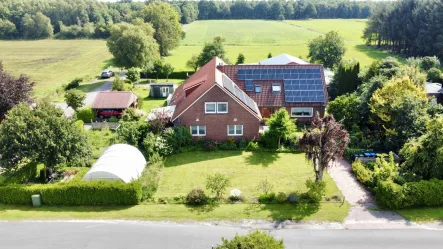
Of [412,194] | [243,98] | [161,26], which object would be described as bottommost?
[412,194]

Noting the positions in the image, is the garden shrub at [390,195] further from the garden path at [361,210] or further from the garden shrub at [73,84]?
the garden shrub at [73,84]

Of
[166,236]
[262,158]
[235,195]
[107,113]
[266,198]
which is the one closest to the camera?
[166,236]

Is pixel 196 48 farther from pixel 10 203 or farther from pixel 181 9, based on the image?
pixel 10 203

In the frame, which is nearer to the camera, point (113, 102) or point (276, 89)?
point (276, 89)

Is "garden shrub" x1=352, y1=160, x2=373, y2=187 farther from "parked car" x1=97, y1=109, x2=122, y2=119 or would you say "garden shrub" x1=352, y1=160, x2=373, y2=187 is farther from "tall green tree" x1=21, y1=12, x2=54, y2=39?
"tall green tree" x1=21, y1=12, x2=54, y2=39

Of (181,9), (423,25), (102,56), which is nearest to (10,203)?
(102,56)

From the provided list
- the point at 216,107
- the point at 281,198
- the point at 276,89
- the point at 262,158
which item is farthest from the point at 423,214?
the point at 276,89

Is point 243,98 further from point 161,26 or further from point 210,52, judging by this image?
point 161,26
